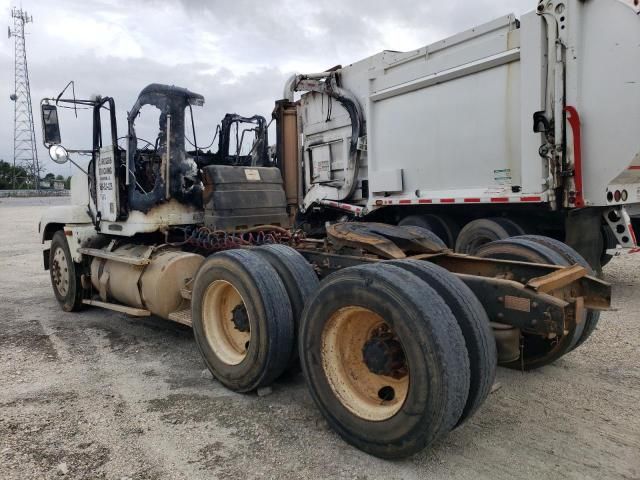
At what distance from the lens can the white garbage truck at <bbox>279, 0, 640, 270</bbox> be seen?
5566 mm

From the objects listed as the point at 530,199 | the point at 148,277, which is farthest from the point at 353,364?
the point at 530,199

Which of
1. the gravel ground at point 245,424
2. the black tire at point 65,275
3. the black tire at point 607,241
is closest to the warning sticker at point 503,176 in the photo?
the black tire at point 607,241

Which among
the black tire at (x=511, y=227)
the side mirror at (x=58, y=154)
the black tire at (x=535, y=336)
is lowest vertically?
the black tire at (x=535, y=336)

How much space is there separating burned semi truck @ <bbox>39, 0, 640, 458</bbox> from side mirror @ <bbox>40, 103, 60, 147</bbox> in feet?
0.07

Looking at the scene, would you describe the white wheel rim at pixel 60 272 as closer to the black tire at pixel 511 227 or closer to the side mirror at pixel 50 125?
the side mirror at pixel 50 125

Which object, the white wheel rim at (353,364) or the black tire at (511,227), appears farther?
the black tire at (511,227)

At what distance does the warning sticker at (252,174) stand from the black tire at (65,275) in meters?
2.43

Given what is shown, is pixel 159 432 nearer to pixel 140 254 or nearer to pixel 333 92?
pixel 140 254

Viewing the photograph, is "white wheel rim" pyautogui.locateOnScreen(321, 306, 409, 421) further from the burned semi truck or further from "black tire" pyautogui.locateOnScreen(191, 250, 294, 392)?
"black tire" pyautogui.locateOnScreen(191, 250, 294, 392)

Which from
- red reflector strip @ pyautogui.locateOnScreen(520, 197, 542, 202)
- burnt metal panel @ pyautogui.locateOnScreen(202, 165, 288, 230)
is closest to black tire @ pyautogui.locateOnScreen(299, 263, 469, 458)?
burnt metal panel @ pyautogui.locateOnScreen(202, 165, 288, 230)

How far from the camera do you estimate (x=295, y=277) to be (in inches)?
145

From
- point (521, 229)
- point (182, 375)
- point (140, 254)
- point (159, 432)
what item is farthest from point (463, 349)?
point (521, 229)

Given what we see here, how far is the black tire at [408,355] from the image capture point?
2520mm

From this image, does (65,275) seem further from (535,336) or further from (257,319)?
(535,336)
